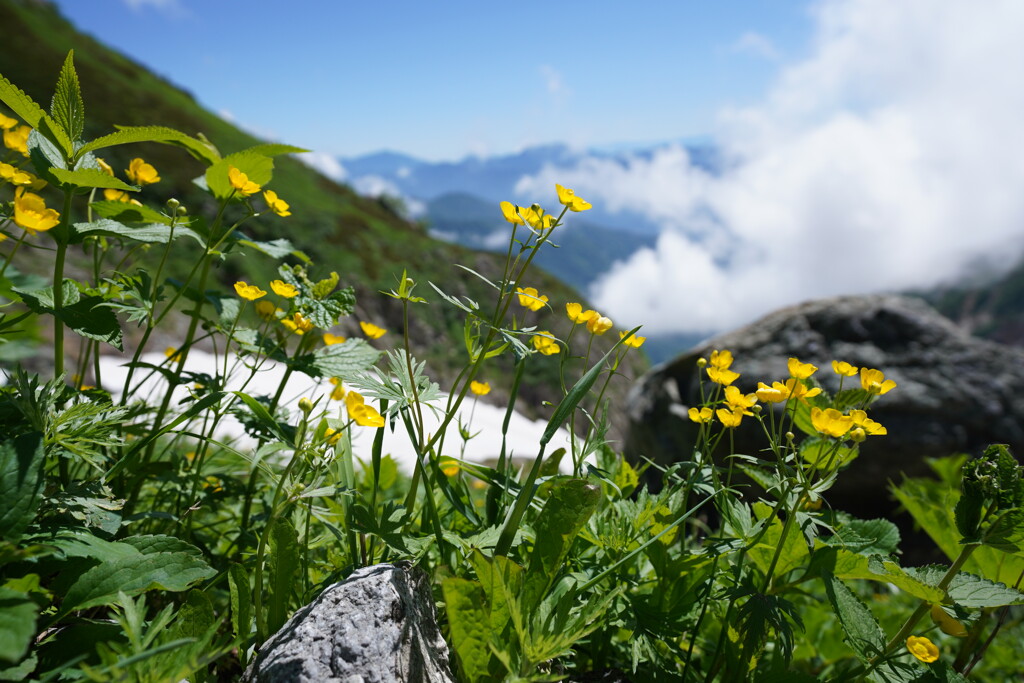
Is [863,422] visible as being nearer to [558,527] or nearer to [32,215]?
[558,527]

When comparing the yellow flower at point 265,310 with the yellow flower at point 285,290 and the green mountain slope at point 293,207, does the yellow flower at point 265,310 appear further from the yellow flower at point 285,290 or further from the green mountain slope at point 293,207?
the green mountain slope at point 293,207

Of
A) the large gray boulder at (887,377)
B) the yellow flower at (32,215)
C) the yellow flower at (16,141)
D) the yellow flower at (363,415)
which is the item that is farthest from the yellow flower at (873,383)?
the large gray boulder at (887,377)

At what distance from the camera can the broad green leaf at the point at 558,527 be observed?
1281 mm

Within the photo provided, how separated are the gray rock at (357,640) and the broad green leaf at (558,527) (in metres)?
0.26

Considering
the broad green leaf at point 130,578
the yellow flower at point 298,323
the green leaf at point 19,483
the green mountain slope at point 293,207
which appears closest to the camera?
the green leaf at point 19,483

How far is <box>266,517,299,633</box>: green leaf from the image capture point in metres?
1.32

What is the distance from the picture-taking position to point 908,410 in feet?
15.6

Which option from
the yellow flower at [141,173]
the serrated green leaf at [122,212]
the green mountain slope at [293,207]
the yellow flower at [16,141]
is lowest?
the serrated green leaf at [122,212]

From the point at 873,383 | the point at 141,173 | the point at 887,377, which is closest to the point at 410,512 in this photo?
the point at 873,383

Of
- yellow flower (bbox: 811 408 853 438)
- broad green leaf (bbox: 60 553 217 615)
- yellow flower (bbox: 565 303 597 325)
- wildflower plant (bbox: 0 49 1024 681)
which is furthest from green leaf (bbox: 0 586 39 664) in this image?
yellow flower (bbox: 811 408 853 438)

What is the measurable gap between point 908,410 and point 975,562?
3.60 meters

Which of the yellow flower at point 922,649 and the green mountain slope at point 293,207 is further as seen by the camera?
the green mountain slope at point 293,207

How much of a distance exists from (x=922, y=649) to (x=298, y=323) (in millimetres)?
1597

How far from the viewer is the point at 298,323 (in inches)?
60.1
